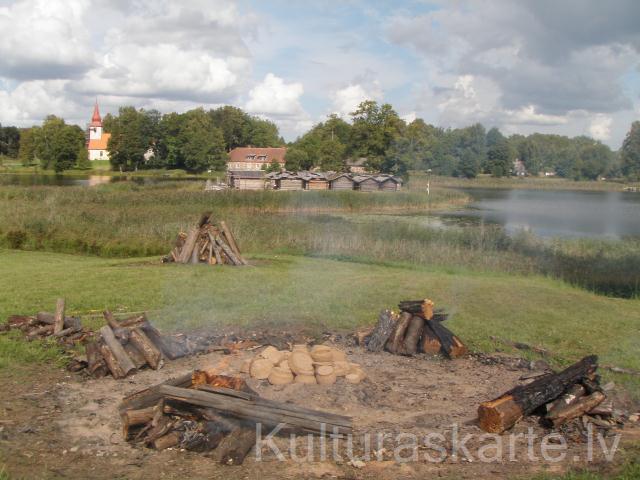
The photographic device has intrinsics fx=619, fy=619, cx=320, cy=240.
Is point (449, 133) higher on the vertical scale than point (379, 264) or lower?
higher

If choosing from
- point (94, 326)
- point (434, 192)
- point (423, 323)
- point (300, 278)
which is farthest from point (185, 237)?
point (434, 192)

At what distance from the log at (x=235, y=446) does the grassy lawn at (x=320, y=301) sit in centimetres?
363

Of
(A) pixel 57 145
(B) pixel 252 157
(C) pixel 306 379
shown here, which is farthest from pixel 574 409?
(A) pixel 57 145

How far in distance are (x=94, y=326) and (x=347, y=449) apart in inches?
209

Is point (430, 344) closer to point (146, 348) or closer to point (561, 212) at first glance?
point (146, 348)

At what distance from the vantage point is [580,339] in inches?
370

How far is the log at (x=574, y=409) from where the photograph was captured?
577cm

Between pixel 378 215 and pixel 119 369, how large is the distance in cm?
2743

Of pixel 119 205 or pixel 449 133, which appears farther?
pixel 119 205

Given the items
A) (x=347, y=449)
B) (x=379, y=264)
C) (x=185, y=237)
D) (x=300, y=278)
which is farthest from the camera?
(x=379, y=264)

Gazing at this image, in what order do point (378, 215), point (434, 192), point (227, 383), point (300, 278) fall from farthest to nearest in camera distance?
1. point (378, 215)
2. point (434, 192)
3. point (300, 278)
4. point (227, 383)

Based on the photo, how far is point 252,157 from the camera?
3086 inches

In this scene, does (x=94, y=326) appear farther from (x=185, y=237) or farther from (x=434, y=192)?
(x=434, y=192)

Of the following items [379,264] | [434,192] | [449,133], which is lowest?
[379,264]
